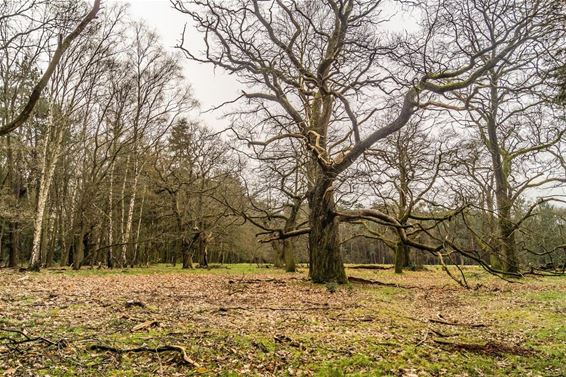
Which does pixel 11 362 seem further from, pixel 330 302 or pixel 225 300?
pixel 330 302

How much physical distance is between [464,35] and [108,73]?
18.5m

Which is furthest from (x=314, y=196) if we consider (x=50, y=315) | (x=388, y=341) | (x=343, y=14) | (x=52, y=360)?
(x=52, y=360)

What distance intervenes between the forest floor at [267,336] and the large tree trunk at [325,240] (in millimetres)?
3484

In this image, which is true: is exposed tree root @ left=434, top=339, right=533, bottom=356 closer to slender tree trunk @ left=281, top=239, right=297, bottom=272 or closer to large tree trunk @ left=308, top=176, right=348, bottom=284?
large tree trunk @ left=308, top=176, right=348, bottom=284

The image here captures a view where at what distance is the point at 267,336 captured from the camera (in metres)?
6.04

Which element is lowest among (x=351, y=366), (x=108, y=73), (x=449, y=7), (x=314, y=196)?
(x=351, y=366)

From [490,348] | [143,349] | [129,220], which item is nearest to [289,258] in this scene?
[129,220]

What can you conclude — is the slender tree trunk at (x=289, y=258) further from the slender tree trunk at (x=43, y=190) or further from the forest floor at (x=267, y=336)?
the forest floor at (x=267, y=336)

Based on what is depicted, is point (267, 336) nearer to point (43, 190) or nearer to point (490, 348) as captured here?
point (490, 348)

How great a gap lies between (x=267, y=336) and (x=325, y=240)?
786 centimetres

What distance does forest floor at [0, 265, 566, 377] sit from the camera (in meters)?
4.71

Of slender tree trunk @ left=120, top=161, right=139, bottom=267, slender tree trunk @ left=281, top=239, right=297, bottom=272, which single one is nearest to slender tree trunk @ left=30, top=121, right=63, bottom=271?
slender tree trunk @ left=120, top=161, right=139, bottom=267

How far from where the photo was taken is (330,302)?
380 inches

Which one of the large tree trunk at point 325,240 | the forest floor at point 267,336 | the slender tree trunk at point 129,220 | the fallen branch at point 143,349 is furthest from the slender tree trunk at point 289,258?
the fallen branch at point 143,349
